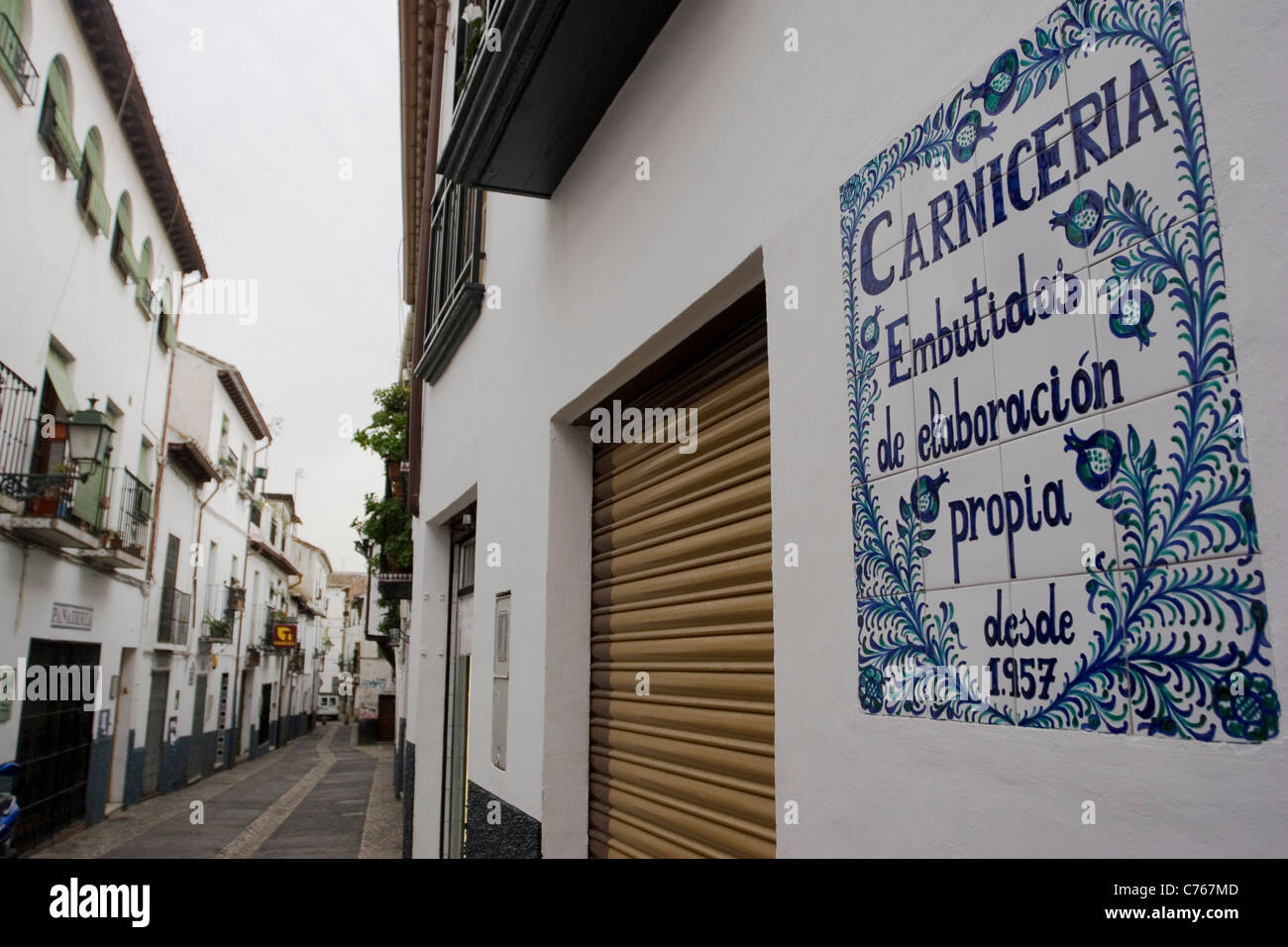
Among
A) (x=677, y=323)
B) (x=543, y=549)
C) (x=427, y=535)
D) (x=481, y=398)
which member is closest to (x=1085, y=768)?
(x=677, y=323)

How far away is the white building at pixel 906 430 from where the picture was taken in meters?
1.46

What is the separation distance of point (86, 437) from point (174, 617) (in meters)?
8.28

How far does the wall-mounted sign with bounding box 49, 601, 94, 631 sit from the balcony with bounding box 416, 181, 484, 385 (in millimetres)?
7058

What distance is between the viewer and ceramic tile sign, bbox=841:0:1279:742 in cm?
146

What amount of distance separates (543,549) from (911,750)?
8.89 feet

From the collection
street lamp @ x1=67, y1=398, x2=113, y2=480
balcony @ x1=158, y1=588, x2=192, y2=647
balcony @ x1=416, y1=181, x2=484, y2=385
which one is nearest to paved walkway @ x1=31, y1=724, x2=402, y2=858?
balcony @ x1=158, y1=588, x2=192, y2=647

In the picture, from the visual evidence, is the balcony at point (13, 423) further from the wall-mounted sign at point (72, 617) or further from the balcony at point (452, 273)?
the balcony at point (452, 273)

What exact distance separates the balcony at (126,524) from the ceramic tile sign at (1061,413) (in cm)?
1362

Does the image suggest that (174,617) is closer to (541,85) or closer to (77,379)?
(77,379)

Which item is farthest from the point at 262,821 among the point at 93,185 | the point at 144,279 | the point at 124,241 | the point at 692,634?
the point at 692,634

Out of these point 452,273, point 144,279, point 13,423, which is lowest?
point 13,423

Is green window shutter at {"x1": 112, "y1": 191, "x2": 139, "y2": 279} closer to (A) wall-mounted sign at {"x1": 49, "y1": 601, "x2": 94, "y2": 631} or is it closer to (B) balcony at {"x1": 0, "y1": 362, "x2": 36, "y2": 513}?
(B) balcony at {"x1": 0, "y1": 362, "x2": 36, "y2": 513}

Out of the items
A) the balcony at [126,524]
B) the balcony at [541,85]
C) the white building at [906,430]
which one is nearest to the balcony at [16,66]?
the balcony at [126,524]

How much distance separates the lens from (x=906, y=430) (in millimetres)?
2086
